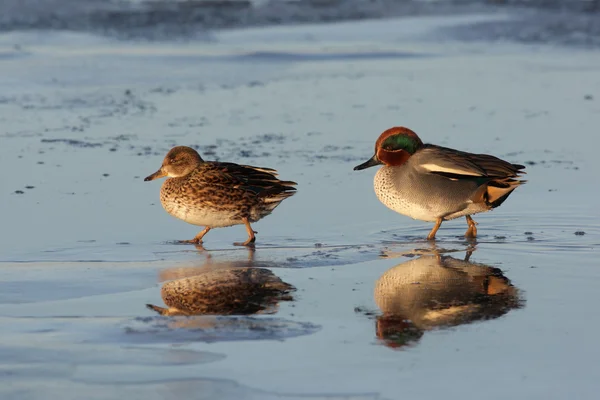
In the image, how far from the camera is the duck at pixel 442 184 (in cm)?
764

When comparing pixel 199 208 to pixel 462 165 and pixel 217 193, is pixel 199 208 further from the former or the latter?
pixel 462 165

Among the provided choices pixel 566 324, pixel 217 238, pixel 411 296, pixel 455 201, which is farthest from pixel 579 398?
pixel 217 238

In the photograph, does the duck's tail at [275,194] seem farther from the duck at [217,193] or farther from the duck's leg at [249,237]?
the duck's leg at [249,237]

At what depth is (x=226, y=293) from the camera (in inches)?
232

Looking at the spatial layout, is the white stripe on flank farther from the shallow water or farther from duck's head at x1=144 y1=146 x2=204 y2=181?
duck's head at x1=144 y1=146 x2=204 y2=181

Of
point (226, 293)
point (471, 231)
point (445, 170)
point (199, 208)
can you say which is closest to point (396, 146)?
point (445, 170)

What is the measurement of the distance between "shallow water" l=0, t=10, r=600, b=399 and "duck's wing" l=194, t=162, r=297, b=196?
0.28 meters

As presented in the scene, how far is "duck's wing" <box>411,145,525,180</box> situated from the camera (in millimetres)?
7688

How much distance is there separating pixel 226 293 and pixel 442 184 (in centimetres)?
228

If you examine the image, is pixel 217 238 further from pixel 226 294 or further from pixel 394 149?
pixel 226 294

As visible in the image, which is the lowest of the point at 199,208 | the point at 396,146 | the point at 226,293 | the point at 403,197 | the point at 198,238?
the point at 226,293

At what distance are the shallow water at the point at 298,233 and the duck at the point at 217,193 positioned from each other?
0.17 m

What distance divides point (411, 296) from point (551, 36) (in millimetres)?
13926

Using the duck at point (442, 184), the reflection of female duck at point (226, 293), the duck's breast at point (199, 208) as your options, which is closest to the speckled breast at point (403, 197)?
the duck at point (442, 184)
